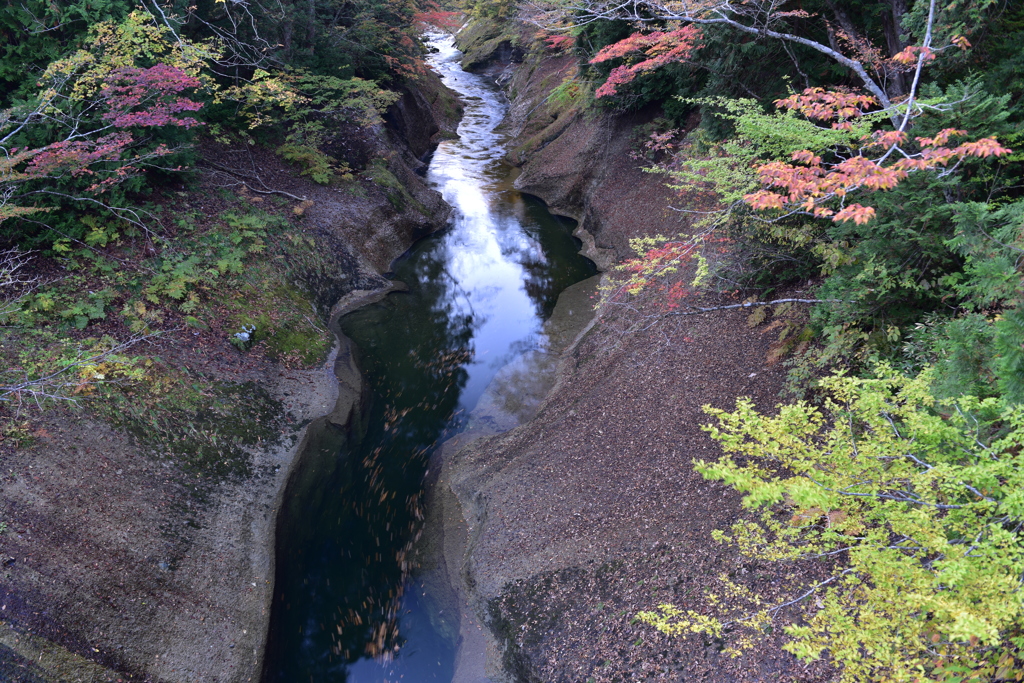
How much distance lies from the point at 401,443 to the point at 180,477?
4054mm

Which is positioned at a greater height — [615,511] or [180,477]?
[615,511]

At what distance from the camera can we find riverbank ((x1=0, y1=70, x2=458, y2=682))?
6.85 meters

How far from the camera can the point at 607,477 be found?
8578 mm

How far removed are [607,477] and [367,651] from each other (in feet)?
14.7

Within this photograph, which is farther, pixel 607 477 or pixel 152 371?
pixel 152 371

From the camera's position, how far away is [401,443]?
1134 centimetres

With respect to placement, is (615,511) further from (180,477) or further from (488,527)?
(180,477)

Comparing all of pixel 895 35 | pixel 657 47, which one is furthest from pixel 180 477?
pixel 657 47

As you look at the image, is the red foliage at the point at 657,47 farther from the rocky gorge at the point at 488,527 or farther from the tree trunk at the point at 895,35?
the rocky gorge at the point at 488,527

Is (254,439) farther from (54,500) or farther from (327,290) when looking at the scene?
(327,290)

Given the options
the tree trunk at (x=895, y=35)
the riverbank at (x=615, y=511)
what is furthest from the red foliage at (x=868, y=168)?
the riverbank at (x=615, y=511)

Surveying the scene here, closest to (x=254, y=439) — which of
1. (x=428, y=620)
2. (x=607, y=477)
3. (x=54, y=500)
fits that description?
(x=54, y=500)

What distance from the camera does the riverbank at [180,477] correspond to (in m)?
6.85

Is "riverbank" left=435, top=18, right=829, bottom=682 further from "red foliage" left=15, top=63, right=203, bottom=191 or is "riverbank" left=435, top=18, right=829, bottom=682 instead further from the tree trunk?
"red foliage" left=15, top=63, right=203, bottom=191
